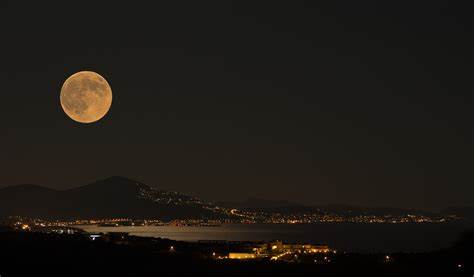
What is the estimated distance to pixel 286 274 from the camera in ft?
112

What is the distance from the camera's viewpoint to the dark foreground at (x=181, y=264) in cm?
3372

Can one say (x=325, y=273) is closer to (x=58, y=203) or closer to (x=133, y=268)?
(x=133, y=268)

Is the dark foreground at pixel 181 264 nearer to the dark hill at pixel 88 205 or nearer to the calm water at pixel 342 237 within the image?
the calm water at pixel 342 237

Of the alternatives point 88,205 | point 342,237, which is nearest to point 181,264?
point 342,237

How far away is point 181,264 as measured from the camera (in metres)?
38.2

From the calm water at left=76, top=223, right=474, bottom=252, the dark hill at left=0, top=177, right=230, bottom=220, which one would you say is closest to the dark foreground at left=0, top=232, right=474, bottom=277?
the calm water at left=76, top=223, right=474, bottom=252

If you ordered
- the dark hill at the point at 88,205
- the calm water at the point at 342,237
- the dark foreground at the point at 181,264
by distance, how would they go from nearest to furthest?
1. the dark foreground at the point at 181,264
2. the calm water at the point at 342,237
3. the dark hill at the point at 88,205

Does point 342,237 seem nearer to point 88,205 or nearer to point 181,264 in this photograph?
point 181,264

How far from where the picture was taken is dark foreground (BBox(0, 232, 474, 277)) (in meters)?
33.7

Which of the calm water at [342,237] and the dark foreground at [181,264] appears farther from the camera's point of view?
the calm water at [342,237]

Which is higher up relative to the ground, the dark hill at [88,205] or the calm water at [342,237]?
the dark hill at [88,205]

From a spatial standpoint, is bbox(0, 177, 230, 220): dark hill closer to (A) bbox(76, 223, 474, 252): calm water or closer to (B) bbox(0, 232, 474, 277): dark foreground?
(A) bbox(76, 223, 474, 252): calm water

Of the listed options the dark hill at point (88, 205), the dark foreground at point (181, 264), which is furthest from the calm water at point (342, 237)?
the dark hill at point (88, 205)

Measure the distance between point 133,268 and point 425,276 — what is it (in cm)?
1380
